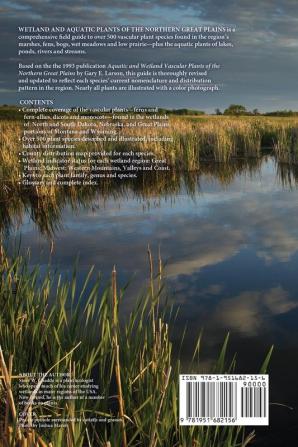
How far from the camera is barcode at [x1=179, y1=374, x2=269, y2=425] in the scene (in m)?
2.79

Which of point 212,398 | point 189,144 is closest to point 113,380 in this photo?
point 212,398

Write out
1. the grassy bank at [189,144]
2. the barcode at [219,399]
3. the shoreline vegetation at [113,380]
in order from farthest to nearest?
the grassy bank at [189,144], the barcode at [219,399], the shoreline vegetation at [113,380]

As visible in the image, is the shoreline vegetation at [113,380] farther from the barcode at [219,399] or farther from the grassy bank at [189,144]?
the grassy bank at [189,144]

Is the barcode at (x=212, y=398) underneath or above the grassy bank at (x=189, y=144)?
underneath

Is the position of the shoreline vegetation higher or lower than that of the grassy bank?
lower

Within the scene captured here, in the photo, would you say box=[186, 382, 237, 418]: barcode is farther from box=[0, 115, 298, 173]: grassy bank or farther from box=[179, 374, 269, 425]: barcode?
box=[0, 115, 298, 173]: grassy bank

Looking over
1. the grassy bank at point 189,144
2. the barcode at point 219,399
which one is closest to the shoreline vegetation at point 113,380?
the barcode at point 219,399

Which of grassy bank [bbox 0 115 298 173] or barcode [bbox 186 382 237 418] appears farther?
grassy bank [bbox 0 115 298 173]

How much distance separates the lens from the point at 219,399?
282 centimetres

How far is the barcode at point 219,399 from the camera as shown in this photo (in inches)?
110

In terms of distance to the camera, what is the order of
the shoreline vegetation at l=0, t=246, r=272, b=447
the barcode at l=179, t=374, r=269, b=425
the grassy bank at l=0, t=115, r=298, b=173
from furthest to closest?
the grassy bank at l=0, t=115, r=298, b=173
the barcode at l=179, t=374, r=269, b=425
the shoreline vegetation at l=0, t=246, r=272, b=447

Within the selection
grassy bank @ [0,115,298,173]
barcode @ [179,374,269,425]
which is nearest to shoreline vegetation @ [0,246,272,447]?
barcode @ [179,374,269,425]

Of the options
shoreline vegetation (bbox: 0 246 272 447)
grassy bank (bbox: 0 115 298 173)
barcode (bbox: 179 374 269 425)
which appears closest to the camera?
shoreline vegetation (bbox: 0 246 272 447)

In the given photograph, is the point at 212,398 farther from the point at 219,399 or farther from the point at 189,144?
the point at 189,144
